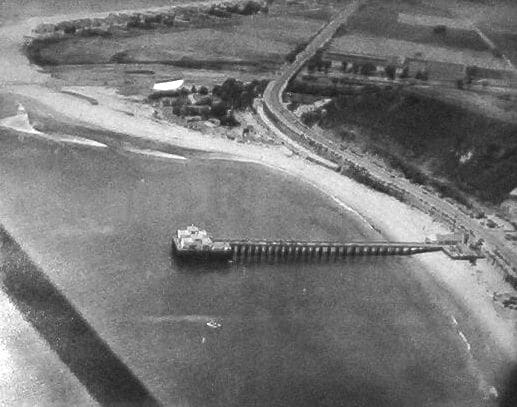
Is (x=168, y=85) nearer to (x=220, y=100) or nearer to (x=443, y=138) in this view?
(x=220, y=100)

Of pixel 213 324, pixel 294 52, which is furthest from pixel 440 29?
pixel 213 324

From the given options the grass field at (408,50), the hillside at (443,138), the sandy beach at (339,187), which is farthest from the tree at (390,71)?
the sandy beach at (339,187)

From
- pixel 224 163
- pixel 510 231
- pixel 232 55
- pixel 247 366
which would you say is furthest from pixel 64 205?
pixel 232 55

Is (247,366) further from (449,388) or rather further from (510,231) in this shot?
(510,231)

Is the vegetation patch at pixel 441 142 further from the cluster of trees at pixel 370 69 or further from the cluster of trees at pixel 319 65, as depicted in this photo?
the cluster of trees at pixel 319 65

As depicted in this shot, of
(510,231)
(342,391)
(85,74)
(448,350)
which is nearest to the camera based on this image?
(342,391)

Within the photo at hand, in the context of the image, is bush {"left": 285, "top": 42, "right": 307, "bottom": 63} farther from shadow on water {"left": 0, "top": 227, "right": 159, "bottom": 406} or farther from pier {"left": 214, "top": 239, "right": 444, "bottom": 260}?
shadow on water {"left": 0, "top": 227, "right": 159, "bottom": 406}
